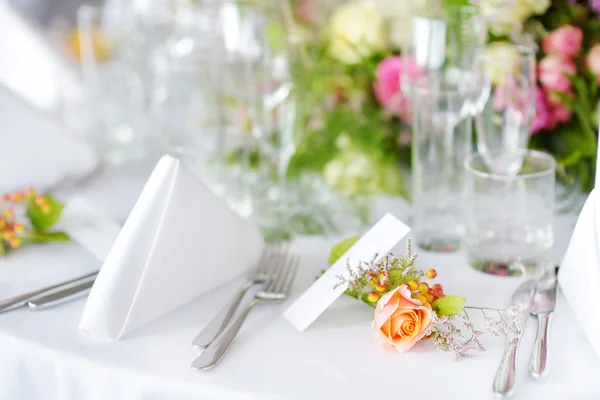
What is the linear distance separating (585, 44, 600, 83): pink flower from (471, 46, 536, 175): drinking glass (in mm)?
241

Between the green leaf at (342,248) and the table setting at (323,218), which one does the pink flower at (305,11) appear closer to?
the table setting at (323,218)

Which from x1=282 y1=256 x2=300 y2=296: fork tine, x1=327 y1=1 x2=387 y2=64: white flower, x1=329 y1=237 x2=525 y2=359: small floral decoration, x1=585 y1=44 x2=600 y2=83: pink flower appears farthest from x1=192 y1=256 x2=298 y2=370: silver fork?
x1=585 y1=44 x2=600 y2=83: pink flower

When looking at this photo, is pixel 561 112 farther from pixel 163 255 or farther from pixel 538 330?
pixel 163 255

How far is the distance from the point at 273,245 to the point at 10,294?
442mm

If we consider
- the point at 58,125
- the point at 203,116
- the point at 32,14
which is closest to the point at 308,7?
the point at 203,116

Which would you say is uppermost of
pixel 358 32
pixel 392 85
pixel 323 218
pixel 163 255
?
pixel 358 32

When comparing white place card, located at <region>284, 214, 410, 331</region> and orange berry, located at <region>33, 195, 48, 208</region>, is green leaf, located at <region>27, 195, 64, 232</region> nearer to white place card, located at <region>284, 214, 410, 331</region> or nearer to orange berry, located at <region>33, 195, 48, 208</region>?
orange berry, located at <region>33, 195, 48, 208</region>

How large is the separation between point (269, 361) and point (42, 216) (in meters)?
0.59

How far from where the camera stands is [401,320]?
2.87 feet

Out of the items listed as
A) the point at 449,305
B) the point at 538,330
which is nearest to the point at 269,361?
the point at 449,305

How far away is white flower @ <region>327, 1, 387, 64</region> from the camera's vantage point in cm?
155

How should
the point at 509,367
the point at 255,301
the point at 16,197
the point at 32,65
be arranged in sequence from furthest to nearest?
the point at 32,65
the point at 16,197
the point at 255,301
the point at 509,367

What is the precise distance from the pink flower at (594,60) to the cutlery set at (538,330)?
0.54 meters

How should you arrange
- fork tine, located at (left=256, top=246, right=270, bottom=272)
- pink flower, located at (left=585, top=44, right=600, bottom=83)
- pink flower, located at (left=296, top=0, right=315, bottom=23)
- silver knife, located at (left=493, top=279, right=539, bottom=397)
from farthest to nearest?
→ pink flower, located at (left=296, top=0, right=315, bottom=23)
pink flower, located at (left=585, top=44, right=600, bottom=83)
fork tine, located at (left=256, top=246, right=270, bottom=272)
silver knife, located at (left=493, top=279, right=539, bottom=397)
